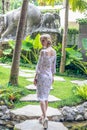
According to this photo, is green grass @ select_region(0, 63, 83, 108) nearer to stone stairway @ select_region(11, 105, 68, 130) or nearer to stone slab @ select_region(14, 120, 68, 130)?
stone stairway @ select_region(11, 105, 68, 130)

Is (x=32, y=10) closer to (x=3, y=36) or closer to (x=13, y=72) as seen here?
(x=3, y=36)

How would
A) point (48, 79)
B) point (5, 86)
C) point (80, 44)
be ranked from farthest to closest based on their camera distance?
point (80, 44) < point (5, 86) < point (48, 79)

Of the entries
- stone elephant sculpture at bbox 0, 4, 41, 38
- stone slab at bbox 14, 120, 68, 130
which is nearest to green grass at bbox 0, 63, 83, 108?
stone slab at bbox 14, 120, 68, 130

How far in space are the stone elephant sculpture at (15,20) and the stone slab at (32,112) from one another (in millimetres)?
8235

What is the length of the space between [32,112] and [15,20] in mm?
8916

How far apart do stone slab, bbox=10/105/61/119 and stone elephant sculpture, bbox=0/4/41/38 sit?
A: 823 cm

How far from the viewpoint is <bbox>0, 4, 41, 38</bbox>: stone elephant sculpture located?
14453 mm

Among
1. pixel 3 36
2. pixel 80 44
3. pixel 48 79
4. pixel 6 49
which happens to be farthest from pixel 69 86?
pixel 3 36

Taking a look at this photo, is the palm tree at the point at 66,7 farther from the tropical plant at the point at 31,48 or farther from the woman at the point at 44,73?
the woman at the point at 44,73

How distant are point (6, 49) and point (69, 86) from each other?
549 centimetres

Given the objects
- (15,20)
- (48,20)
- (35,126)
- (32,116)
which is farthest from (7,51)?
(35,126)

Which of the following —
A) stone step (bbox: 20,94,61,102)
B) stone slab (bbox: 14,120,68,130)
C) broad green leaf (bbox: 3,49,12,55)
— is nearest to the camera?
stone slab (bbox: 14,120,68,130)

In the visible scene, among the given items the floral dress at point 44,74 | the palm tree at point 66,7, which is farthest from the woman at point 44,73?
the palm tree at point 66,7

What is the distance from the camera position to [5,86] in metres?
7.79
